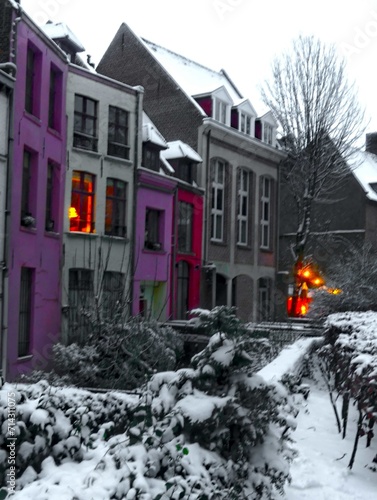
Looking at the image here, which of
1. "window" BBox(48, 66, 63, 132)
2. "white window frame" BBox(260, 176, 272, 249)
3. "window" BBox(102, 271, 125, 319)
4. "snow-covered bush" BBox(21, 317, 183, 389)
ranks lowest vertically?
"snow-covered bush" BBox(21, 317, 183, 389)

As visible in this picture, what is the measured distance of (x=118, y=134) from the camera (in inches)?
799

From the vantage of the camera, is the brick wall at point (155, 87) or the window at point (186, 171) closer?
the window at point (186, 171)

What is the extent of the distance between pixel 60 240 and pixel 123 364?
5.12 m

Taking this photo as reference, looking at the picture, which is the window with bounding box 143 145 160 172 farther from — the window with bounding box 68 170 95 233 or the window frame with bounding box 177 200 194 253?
the window with bounding box 68 170 95 233

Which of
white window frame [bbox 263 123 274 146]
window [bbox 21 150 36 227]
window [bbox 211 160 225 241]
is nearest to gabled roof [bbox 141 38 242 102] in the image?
white window frame [bbox 263 123 274 146]

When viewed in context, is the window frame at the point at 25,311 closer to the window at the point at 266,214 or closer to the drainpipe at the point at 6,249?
the drainpipe at the point at 6,249

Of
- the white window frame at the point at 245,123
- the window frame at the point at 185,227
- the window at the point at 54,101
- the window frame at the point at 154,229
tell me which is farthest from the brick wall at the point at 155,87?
the window at the point at 54,101

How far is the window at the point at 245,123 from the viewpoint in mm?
27788

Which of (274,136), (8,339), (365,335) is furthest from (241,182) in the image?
(365,335)

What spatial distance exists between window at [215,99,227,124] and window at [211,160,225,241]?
185 centimetres

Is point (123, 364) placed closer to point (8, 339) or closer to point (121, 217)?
point (8, 339)

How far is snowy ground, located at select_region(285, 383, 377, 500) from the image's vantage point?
5.03m

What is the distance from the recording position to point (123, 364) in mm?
13859

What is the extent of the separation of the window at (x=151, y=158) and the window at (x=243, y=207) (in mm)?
6179
